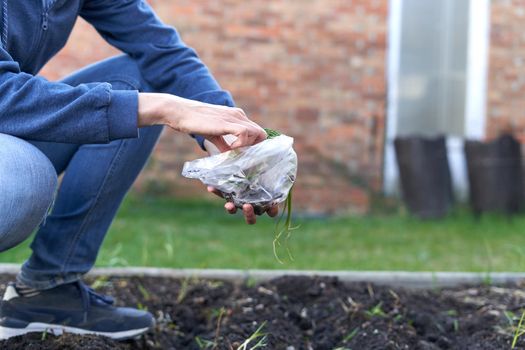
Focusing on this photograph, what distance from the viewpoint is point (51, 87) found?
178cm

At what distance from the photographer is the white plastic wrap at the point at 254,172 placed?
193cm

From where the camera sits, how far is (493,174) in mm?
6590

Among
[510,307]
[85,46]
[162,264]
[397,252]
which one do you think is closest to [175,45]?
[510,307]

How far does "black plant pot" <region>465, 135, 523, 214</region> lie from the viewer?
660 centimetres

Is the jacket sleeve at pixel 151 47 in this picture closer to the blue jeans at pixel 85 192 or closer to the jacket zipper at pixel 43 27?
the blue jeans at pixel 85 192

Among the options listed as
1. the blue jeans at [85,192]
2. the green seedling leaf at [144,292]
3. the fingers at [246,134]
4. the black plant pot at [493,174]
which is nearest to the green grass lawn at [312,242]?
the black plant pot at [493,174]

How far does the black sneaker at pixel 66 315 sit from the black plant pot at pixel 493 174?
470cm

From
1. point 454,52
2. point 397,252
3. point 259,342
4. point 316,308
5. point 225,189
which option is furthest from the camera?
point 454,52

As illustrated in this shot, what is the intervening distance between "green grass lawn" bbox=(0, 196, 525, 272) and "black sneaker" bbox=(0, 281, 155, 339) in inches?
36.5

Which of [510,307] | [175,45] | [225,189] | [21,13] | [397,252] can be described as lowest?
[397,252]

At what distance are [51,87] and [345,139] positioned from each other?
540 centimetres

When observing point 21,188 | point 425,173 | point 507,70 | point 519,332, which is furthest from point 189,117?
point 507,70

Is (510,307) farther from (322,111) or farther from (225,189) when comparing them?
(322,111)

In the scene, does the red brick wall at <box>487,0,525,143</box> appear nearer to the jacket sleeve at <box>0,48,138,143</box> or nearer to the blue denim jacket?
the blue denim jacket
